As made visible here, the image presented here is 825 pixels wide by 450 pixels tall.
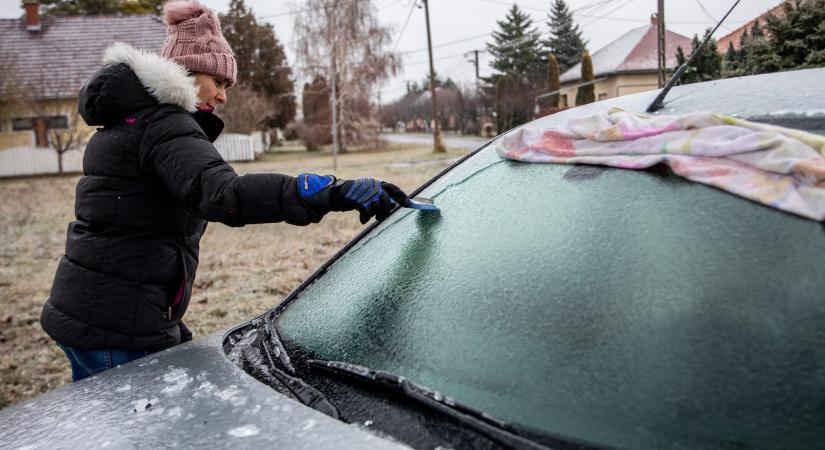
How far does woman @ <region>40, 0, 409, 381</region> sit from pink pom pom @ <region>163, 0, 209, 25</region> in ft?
0.80

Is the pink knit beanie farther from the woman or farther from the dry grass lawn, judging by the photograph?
the dry grass lawn

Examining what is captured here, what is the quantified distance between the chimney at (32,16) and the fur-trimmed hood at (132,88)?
90.6 feet

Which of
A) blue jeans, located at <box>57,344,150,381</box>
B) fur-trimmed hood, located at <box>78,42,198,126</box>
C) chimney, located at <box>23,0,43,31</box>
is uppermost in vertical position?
chimney, located at <box>23,0,43,31</box>

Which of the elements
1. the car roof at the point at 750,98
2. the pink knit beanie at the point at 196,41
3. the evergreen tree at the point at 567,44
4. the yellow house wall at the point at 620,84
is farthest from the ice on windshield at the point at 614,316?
the evergreen tree at the point at 567,44

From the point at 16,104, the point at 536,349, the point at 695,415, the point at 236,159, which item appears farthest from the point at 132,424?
the point at 236,159

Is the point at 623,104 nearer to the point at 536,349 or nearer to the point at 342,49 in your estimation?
the point at 536,349

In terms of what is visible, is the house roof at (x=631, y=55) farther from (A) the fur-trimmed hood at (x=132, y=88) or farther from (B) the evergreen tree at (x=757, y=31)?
(A) the fur-trimmed hood at (x=132, y=88)

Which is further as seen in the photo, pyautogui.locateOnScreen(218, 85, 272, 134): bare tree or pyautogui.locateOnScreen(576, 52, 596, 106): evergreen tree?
pyautogui.locateOnScreen(218, 85, 272, 134): bare tree

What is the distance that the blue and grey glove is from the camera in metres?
1.56

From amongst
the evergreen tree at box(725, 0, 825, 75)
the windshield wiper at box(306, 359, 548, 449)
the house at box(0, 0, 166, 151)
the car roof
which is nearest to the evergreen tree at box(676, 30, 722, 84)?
the evergreen tree at box(725, 0, 825, 75)

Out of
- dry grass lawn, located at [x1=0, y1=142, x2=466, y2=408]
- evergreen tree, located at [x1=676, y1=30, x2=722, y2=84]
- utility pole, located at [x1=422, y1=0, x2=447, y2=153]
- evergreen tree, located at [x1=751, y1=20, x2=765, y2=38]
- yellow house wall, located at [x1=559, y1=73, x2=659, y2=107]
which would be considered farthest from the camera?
yellow house wall, located at [x1=559, y1=73, x2=659, y2=107]

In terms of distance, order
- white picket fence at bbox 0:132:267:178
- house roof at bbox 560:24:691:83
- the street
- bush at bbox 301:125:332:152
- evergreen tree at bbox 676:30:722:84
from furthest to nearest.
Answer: bush at bbox 301:125:332:152, the street, house roof at bbox 560:24:691:83, white picket fence at bbox 0:132:267:178, evergreen tree at bbox 676:30:722:84

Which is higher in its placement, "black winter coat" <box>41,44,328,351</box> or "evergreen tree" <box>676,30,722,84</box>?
"evergreen tree" <box>676,30,722,84</box>

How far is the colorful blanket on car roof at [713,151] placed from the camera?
106 centimetres
